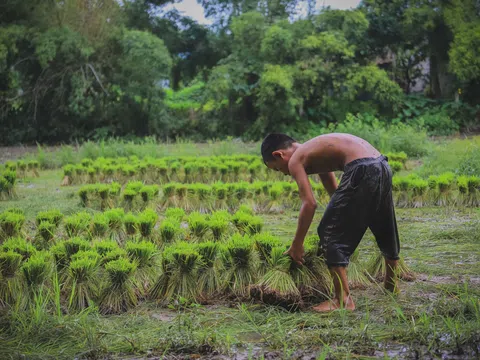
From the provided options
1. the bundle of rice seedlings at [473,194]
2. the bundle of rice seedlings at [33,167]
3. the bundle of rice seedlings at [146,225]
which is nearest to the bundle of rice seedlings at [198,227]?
the bundle of rice seedlings at [146,225]

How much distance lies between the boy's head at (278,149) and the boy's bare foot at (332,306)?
951mm

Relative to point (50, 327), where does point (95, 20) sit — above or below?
above

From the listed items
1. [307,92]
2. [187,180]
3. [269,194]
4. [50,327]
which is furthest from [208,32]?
[50,327]

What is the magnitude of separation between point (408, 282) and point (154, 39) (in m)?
15.3

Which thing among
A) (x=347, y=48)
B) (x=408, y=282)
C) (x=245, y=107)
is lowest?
(x=408, y=282)

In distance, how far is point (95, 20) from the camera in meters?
18.9

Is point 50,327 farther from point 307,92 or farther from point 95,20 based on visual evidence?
point 95,20

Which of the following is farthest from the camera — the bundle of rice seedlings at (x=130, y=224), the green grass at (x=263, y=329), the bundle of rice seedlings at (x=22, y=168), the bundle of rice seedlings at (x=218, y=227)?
the bundle of rice seedlings at (x=22, y=168)

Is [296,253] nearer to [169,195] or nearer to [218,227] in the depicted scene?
[218,227]

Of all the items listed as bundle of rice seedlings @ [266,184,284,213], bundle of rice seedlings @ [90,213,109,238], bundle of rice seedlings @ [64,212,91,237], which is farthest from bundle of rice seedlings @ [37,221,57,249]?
bundle of rice seedlings @ [266,184,284,213]

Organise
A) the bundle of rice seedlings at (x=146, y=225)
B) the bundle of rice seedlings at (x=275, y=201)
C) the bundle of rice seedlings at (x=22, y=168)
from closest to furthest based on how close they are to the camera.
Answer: the bundle of rice seedlings at (x=146, y=225)
the bundle of rice seedlings at (x=275, y=201)
the bundle of rice seedlings at (x=22, y=168)

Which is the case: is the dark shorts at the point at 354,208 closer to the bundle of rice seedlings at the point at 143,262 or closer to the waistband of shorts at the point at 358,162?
the waistband of shorts at the point at 358,162

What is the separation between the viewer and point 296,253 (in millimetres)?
3688

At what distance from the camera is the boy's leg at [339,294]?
353 centimetres
